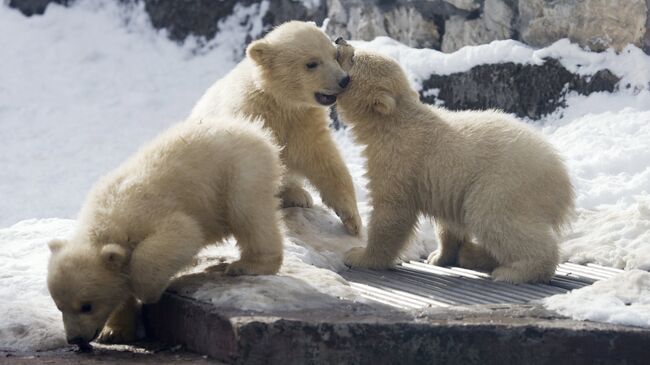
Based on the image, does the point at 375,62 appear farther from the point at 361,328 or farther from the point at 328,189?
the point at 361,328

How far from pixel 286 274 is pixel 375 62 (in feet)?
5.94

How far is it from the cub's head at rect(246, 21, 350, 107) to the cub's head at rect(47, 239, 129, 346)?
2549 mm

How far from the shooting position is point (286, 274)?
20.5 feet

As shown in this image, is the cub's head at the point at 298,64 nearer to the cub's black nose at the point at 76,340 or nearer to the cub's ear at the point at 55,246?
the cub's ear at the point at 55,246

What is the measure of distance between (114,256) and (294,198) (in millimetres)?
2984

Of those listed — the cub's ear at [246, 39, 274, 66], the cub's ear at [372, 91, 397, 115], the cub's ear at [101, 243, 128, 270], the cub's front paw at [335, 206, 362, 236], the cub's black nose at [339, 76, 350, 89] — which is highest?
the cub's ear at [246, 39, 274, 66]

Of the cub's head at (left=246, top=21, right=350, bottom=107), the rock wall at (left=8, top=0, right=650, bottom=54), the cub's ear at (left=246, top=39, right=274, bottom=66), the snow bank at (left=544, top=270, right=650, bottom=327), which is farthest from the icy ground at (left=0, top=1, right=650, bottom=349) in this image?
the cub's ear at (left=246, top=39, right=274, bottom=66)

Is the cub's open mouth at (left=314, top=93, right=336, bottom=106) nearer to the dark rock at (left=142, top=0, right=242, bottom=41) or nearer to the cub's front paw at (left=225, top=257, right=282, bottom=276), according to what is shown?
the cub's front paw at (left=225, top=257, right=282, bottom=276)

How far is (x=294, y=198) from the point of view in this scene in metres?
8.32

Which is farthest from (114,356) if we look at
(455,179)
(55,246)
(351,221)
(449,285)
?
(351,221)

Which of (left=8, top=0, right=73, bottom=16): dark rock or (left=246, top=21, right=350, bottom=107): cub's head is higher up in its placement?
(left=8, top=0, right=73, bottom=16): dark rock

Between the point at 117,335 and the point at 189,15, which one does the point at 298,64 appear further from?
the point at 189,15

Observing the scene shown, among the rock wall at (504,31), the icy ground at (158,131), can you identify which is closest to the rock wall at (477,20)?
the rock wall at (504,31)

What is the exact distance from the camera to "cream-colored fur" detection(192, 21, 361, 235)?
7.78 metres
